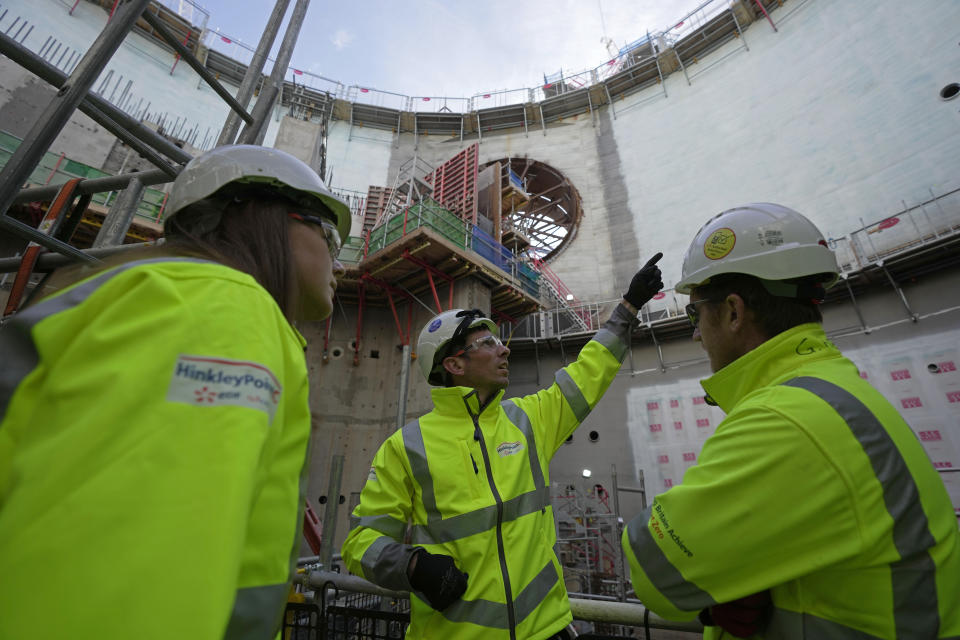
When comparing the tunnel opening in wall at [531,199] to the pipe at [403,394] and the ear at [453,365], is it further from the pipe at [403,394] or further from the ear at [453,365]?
the ear at [453,365]

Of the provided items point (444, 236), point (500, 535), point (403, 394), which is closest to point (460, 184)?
point (444, 236)

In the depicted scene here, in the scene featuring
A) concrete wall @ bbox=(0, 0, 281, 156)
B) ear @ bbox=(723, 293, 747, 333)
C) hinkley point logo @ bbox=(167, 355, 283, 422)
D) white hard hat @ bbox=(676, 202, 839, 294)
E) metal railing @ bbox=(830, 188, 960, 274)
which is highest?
concrete wall @ bbox=(0, 0, 281, 156)

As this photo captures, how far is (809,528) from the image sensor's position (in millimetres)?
1063

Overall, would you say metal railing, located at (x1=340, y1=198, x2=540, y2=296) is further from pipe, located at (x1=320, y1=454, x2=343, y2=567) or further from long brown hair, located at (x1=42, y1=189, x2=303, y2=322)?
long brown hair, located at (x1=42, y1=189, x2=303, y2=322)

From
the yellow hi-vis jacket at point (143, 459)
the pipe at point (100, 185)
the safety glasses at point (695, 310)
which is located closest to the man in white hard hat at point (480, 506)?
the safety glasses at point (695, 310)

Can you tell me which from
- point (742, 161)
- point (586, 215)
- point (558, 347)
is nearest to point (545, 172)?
point (586, 215)

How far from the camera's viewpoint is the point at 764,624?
3.90 feet

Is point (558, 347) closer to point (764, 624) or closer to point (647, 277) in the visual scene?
point (647, 277)

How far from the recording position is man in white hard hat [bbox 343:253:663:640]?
1.92 metres

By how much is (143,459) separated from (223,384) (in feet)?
0.47

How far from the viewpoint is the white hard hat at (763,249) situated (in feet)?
5.54

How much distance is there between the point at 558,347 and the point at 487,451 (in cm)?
1099

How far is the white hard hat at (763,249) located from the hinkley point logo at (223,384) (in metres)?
1.74

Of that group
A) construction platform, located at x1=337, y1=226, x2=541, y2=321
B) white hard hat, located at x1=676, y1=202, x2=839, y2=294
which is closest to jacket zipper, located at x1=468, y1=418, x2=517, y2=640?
white hard hat, located at x1=676, y1=202, x2=839, y2=294
